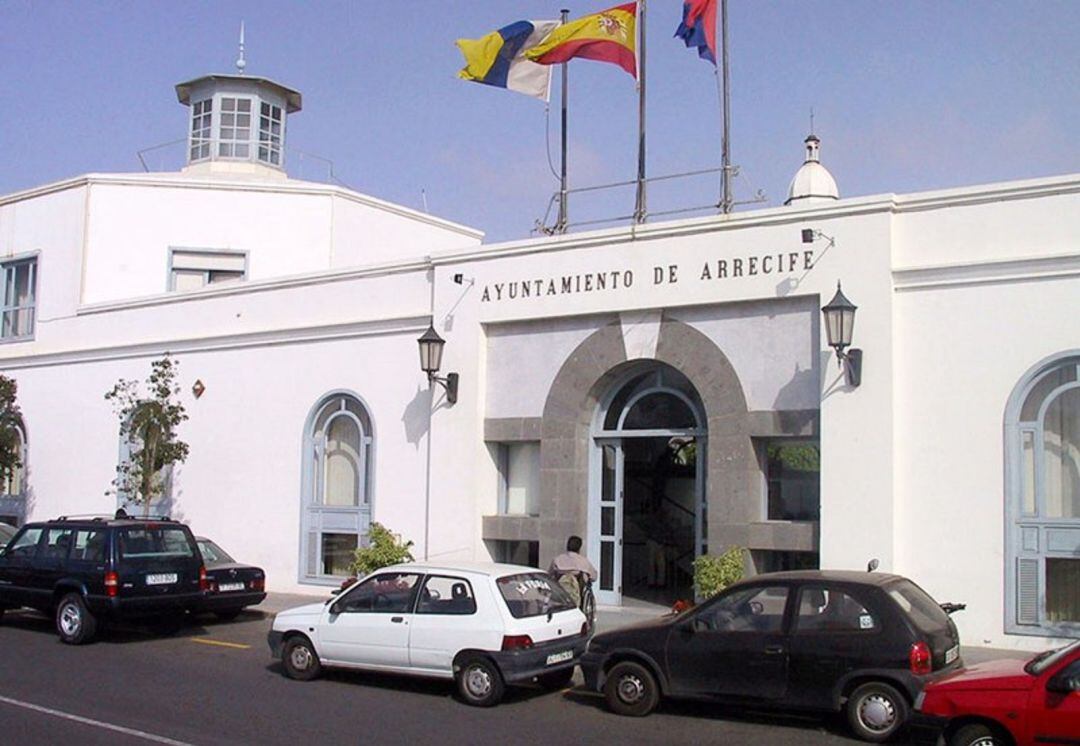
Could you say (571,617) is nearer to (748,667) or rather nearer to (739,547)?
(748,667)

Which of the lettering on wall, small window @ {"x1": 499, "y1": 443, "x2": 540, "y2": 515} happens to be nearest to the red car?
the lettering on wall

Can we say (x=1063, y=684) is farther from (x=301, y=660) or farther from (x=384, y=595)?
(x=301, y=660)

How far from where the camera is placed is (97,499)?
23.9 m

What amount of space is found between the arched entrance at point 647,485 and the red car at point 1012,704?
792cm

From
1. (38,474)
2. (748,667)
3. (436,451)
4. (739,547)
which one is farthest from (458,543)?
(38,474)

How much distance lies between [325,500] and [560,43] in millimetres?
8703

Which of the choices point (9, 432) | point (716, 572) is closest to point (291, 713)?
point (716, 572)

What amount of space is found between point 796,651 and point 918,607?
1.17 meters

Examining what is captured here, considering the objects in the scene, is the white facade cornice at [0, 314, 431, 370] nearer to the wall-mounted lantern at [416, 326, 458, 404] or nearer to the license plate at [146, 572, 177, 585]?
the wall-mounted lantern at [416, 326, 458, 404]

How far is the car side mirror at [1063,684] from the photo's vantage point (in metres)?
7.87

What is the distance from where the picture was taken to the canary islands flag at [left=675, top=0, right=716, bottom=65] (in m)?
18.2


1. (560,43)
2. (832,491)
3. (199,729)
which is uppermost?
(560,43)

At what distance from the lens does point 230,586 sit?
1733 cm

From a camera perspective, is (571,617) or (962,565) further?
(962,565)
